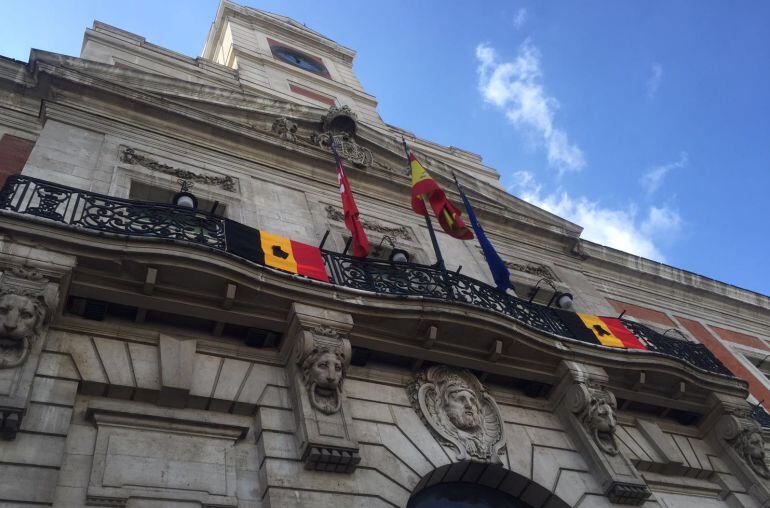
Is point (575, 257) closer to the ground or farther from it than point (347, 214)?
farther from it

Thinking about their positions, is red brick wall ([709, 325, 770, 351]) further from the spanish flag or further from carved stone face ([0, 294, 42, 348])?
carved stone face ([0, 294, 42, 348])

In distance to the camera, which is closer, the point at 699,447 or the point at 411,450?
the point at 411,450

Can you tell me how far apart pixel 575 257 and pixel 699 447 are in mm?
7054

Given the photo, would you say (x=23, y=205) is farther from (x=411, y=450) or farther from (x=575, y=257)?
(x=575, y=257)

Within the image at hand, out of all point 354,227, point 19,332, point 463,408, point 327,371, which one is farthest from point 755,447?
point 19,332

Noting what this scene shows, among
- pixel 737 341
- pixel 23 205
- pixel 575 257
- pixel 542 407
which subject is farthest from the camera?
pixel 737 341

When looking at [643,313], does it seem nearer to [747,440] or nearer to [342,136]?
[747,440]

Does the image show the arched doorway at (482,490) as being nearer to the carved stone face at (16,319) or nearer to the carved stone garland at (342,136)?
the carved stone face at (16,319)

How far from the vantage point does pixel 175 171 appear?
12898 millimetres

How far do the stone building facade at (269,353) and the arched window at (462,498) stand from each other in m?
0.06

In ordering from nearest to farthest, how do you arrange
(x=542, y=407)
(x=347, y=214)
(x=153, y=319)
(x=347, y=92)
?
(x=153, y=319), (x=542, y=407), (x=347, y=214), (x=347, y=92)

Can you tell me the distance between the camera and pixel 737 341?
20.0m

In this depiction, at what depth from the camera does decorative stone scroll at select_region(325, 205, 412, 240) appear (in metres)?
14.0

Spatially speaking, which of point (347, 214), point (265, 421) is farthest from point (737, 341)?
point (265, 421)
